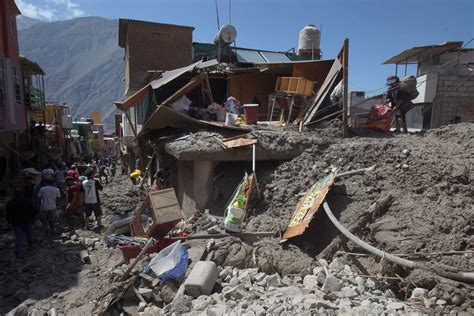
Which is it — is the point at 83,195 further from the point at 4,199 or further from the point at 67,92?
the point at 67,92

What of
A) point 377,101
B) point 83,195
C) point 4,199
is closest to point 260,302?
point 83,195

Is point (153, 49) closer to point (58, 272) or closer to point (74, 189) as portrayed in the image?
point (74, 189)

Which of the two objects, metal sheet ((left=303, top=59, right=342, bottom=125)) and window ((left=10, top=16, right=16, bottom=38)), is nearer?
metal sheet ((left=303, top=59, right=342, bottom=125))

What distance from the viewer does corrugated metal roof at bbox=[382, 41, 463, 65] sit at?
44.8 ft

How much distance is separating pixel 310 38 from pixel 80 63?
6820 inches

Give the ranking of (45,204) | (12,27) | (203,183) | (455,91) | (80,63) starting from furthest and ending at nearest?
(80,63) → (12,27) → (455,91) → (203,183) → (45,204)

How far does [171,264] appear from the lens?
5047 millimetres

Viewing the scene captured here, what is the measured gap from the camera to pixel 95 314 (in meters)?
4.77

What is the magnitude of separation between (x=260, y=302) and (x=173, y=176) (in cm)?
701

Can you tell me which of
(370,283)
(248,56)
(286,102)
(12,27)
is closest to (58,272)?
(370,283)

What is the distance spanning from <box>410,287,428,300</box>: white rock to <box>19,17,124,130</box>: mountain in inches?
4531

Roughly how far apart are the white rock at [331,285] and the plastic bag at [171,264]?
205 cm

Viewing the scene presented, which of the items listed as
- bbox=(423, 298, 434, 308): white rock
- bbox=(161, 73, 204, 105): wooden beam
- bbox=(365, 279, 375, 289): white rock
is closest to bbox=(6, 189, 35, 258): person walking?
bbox=(161, 73, 204, 105): wooden beam

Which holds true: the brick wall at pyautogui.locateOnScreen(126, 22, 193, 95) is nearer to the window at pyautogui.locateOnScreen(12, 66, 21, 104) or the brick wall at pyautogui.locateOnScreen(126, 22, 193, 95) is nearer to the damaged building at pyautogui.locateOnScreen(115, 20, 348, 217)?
the damaged building at pyautogui.locateOnScreen(115, 20, 348, 217)
